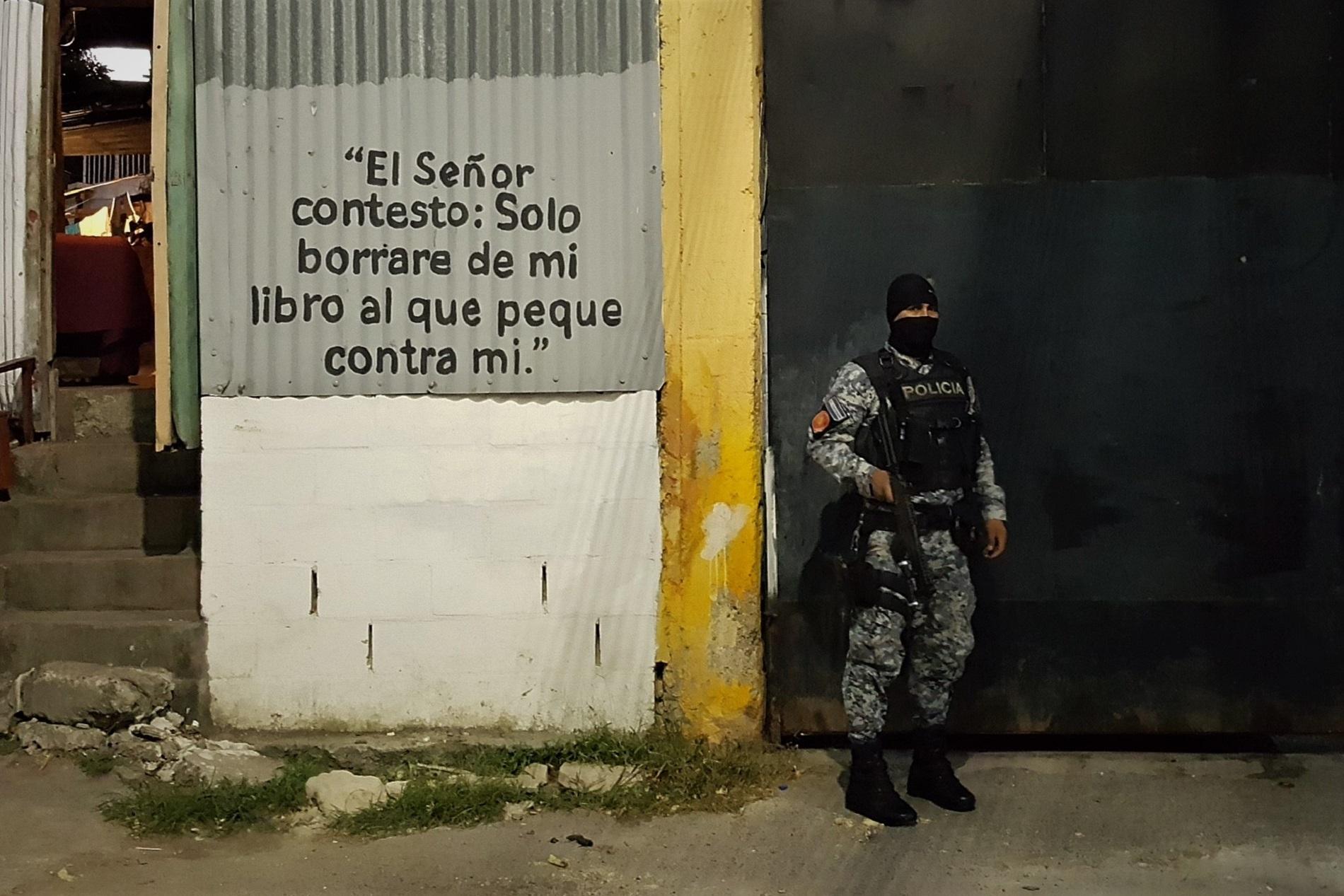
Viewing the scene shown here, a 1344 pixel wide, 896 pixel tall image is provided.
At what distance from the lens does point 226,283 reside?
5.08 m

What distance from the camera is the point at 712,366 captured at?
5020mm

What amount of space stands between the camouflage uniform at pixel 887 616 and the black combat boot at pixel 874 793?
6 centimetres

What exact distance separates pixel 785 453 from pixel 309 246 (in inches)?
86.0

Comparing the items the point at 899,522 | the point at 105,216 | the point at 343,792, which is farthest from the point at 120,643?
the point at 105,216

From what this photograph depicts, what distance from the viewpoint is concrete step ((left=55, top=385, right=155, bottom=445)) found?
6.33 metres

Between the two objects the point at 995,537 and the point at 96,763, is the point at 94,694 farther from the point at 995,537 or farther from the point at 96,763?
the point at 995,537

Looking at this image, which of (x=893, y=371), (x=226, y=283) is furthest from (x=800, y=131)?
(x=226, y=283)

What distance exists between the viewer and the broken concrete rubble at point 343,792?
450 centimetres

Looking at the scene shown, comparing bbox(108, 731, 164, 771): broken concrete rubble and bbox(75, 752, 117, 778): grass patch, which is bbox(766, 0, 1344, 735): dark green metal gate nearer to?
bbox(108, 731, 164, 771): broken concrete rubble

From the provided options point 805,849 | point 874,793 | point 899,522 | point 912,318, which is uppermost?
point 912,318

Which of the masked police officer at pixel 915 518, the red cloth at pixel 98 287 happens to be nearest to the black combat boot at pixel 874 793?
the masked police officer at pixel 915 518

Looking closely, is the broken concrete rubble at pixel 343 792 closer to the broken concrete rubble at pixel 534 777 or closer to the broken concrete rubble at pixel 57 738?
the broken concrete rubble at pixel 534 777

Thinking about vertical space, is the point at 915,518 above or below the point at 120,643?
above

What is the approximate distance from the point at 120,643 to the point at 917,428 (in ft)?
11.4
